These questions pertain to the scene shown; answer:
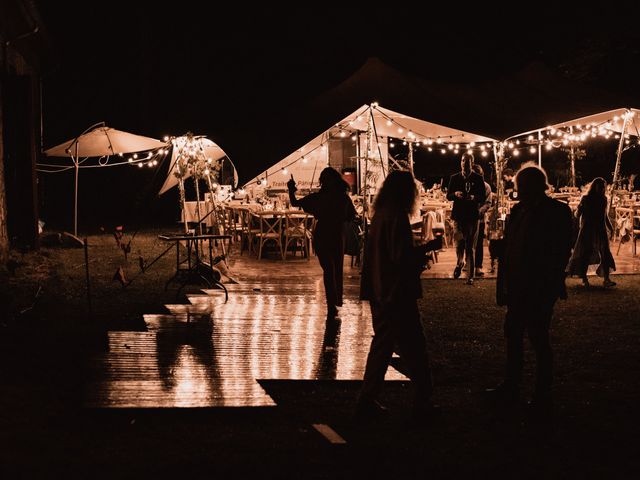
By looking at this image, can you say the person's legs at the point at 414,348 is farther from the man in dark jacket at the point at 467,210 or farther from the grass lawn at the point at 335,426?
the man in dark jacket at the point at 467,210

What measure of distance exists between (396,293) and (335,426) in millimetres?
934

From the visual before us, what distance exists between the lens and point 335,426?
5.39m

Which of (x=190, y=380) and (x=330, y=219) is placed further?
(x=330, y=219)

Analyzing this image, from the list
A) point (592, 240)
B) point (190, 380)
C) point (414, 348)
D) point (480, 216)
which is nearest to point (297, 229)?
point (480, 216)

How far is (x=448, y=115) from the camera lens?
1275 cm

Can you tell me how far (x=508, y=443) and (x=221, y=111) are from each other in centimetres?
943

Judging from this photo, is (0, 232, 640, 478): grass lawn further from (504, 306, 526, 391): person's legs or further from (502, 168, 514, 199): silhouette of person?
(502, 168, 514, 199): silhouette of person

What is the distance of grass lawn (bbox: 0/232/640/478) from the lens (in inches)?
181

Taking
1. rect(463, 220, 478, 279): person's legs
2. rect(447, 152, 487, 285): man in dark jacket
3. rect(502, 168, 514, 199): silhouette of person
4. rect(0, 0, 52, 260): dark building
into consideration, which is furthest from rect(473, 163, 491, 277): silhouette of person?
rect(0, 0, 52, 260): dark building

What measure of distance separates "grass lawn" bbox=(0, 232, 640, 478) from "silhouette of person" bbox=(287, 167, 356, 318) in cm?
110

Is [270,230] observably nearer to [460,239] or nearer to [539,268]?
[460,239]

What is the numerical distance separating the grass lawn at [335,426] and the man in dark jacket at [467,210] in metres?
3.14

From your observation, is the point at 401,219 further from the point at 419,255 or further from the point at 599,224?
the point at 599,224

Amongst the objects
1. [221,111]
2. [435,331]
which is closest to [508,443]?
[435,331]
